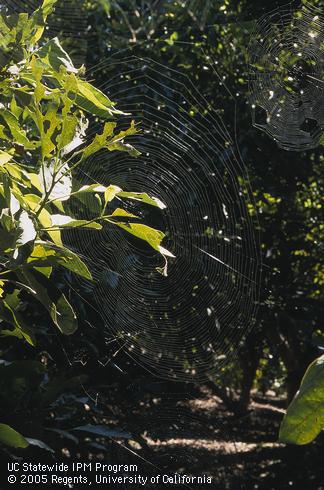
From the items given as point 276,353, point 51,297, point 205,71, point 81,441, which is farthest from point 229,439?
point 51,297

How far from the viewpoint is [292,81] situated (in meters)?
2.48

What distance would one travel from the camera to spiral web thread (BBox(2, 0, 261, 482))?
2.21m

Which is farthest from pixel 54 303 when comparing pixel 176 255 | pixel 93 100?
pixel 176 255

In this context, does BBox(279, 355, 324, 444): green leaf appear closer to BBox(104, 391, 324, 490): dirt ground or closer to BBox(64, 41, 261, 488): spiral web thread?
BBox(64, 41, 261, 488): spiral web thread

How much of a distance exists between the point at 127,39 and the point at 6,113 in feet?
7.45

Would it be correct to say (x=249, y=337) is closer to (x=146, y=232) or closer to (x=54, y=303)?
(x=54, y=303)

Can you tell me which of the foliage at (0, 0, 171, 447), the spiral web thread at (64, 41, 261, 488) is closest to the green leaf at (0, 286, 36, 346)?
the foliage at (0, 0, 171, 447)

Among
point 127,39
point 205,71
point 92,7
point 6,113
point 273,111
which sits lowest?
point 6,113

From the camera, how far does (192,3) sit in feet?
9.13

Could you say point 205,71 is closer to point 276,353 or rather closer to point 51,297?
point 276,353

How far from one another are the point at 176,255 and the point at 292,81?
0.79m

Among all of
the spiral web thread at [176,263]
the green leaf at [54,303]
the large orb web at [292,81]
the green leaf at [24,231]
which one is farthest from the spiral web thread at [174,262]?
the green leaf at [24,231]

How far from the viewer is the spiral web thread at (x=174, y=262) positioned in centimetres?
221

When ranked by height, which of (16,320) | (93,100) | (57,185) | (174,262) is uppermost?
(174,262)
